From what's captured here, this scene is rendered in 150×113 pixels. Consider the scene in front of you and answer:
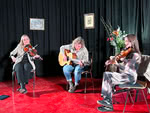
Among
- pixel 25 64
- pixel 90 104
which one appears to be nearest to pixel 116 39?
pixel 90 104

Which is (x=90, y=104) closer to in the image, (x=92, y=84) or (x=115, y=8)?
(x=92, y=84)

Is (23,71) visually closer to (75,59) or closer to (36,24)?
(75,59)

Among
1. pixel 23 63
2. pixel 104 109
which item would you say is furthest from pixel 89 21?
pixel 104 109

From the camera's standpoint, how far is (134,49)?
2.59m

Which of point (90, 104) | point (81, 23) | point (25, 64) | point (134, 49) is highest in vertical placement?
point (81, 23)

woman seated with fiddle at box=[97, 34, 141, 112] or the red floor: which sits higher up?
woman seated with fiddle at box=[97, 34, 141, 112]

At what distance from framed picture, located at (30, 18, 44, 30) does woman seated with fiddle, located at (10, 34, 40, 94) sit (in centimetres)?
121

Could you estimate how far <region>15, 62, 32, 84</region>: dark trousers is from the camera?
3.48 meters

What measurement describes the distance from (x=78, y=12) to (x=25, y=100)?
2.84m

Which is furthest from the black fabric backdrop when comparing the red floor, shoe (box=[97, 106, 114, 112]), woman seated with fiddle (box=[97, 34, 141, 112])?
shoe (box=[97, 106, 114, 112])

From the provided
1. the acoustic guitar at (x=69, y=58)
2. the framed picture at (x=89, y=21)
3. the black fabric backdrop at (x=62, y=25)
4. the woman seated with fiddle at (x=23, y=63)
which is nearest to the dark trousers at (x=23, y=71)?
the woman seated with fiddle at (x=23, y=63)

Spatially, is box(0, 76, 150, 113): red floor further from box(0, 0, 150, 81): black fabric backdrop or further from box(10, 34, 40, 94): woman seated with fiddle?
box(0, 0, 150, 81): black fabric backdrop

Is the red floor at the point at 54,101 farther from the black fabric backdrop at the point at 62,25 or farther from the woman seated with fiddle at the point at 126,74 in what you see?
the black fabric backdrop at the point at 62,25

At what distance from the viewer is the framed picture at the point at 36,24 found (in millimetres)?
4787
